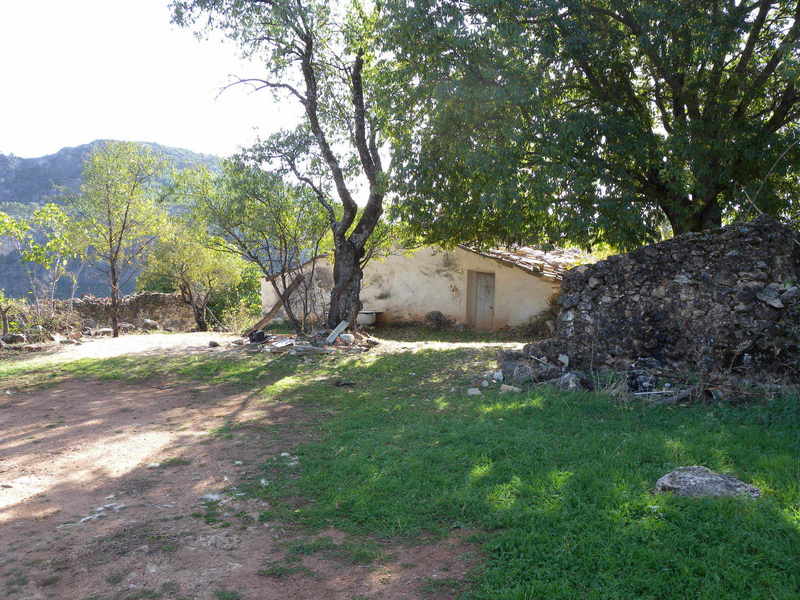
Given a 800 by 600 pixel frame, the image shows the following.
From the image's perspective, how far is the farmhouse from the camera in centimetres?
1695

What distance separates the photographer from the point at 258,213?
1256 cm

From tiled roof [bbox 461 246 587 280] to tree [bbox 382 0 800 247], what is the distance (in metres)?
5.52

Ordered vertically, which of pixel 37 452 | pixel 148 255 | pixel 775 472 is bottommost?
pixel 37 452

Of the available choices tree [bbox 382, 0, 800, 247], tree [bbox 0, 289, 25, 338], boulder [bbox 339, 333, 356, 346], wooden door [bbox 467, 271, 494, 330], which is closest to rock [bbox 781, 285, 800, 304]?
tree [bbox 382, 0, 800, 247]

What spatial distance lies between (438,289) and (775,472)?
14851mm

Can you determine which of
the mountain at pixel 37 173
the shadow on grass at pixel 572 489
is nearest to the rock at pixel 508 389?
the shadow on grass at pixel 572 489

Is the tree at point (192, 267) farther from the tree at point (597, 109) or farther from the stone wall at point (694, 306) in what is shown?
the stone wall at point (694, 306)

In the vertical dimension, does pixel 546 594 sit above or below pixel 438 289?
below

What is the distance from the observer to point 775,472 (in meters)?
4.09

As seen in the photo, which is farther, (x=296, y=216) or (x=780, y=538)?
(x=296, y=216)

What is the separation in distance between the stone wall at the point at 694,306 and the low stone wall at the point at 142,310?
19.2 meters

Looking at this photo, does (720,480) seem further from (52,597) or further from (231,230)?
(231,230)

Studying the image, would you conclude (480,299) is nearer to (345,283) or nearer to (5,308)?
(345,283)

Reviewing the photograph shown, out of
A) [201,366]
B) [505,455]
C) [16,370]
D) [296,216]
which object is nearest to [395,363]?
[201,366]
